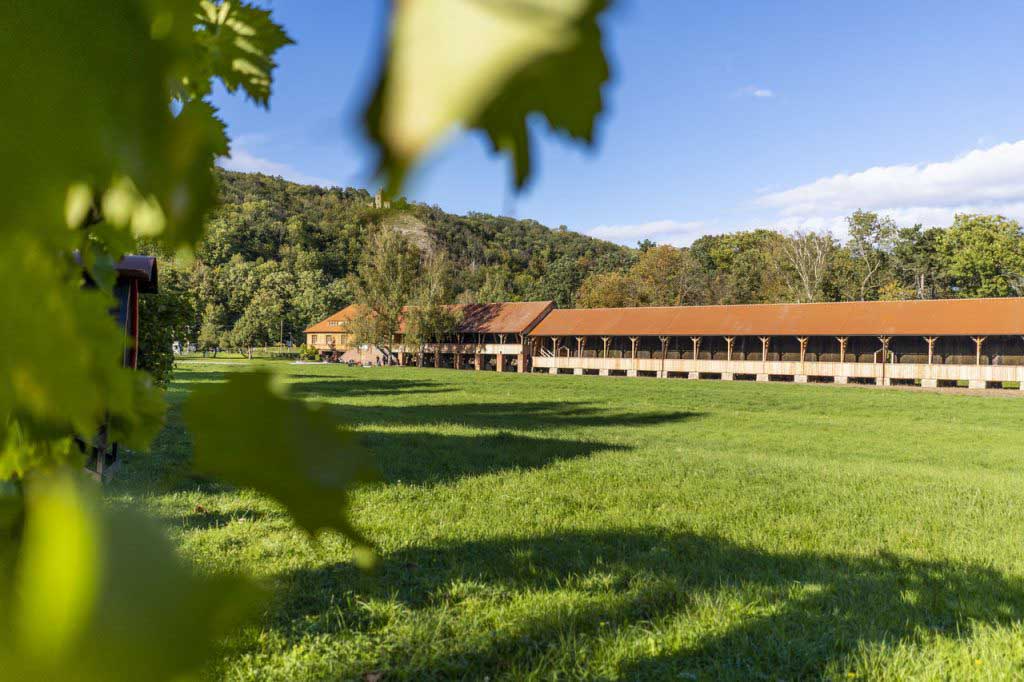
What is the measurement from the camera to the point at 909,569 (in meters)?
4.84

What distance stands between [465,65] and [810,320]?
1510 inches

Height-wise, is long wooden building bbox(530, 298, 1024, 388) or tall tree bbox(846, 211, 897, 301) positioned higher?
tall tree bbox(846, 211, 897, 301)

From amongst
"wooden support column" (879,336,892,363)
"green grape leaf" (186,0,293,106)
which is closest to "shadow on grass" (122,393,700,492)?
"green grape leaf" (186,0,293,106)

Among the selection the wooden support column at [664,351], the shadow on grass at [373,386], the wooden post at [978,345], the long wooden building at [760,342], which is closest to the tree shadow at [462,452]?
the shadow on grass at [373,386]

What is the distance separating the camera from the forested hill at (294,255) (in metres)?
0.70

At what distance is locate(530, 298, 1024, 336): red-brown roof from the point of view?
30.7 metres

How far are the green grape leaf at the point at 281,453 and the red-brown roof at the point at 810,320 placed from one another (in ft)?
119

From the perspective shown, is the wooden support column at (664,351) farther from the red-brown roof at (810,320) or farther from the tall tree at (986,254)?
the tall tree at (986,254)

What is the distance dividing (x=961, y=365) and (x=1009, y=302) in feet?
14.0

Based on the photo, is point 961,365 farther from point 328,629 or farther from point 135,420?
point 135,420

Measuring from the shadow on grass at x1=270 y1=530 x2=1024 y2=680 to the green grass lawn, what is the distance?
16 millimetres

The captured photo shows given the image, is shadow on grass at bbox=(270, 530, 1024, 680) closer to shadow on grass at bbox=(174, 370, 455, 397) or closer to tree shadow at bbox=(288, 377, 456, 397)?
shadow on grass at bbox=(174, 370, 455, 397)

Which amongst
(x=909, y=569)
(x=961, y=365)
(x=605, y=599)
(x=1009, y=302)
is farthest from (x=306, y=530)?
(x=1009, y=302)

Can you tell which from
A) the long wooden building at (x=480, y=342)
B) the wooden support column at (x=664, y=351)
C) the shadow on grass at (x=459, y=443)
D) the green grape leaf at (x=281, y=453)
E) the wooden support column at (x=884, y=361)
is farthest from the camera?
the long wooden building at (x=480, y=342)
